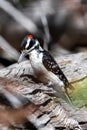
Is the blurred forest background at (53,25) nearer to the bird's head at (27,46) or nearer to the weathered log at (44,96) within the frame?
the bird's head at (27,46)

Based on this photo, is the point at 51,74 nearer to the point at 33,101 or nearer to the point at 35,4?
the point at 33,101

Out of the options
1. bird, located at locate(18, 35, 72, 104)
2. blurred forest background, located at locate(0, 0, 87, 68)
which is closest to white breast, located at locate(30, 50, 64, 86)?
bird, located at locate(18, 35, 72, 104)

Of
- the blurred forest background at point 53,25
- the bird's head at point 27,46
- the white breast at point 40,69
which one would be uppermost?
the bird's head at point 27,46

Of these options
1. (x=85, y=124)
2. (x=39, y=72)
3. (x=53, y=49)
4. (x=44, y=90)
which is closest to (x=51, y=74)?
(x=39, y=72)

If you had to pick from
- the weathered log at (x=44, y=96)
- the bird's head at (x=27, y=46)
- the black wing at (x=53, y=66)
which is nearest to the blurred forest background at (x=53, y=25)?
the bird's head at (x=27, y=46)

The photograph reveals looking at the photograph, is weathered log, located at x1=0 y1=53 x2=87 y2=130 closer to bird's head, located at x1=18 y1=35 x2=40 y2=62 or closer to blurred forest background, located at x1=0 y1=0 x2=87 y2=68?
bird's head, located at x1=18 y1=35 x2=40 y2=62
